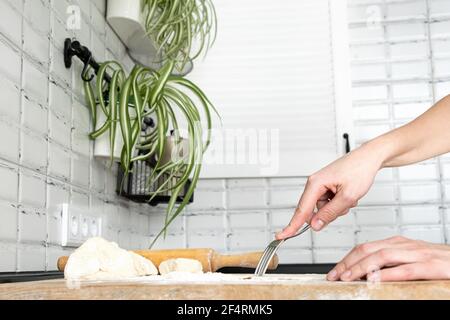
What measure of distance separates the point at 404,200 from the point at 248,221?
50 centimetres

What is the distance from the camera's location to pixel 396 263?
80 cm

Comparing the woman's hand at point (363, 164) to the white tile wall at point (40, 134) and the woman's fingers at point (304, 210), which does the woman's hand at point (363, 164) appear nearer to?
the woman's fingers at point (304, 210)

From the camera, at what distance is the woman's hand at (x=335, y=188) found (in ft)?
3.35

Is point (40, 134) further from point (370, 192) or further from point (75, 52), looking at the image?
point (370, 192)

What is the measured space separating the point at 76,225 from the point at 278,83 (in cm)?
94

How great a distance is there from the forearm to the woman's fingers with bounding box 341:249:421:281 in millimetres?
358

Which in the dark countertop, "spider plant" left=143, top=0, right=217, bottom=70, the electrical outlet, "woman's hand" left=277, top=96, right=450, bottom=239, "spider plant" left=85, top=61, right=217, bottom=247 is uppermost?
"spider plant" left=143, top=0, right=217, bottom=70

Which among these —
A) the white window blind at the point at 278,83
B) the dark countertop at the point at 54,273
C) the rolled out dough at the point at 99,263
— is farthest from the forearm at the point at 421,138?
the white window blind at the point at 278,83

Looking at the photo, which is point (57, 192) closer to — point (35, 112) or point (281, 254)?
point (35, 112)

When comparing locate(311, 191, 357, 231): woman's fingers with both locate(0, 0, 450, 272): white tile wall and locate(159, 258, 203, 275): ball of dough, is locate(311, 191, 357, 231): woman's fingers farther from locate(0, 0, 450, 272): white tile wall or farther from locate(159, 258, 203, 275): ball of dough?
locate(0, 0, 450, 272): white tile wall

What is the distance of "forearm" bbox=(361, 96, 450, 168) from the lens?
117cm

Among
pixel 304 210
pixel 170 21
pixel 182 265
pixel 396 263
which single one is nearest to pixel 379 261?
pixel 396 263

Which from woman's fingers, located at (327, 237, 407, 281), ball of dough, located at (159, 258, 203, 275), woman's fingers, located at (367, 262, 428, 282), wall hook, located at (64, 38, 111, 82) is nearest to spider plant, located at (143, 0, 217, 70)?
wall hook, located at (64, 38, 111, 82)

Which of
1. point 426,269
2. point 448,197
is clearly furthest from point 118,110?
point 448,197
